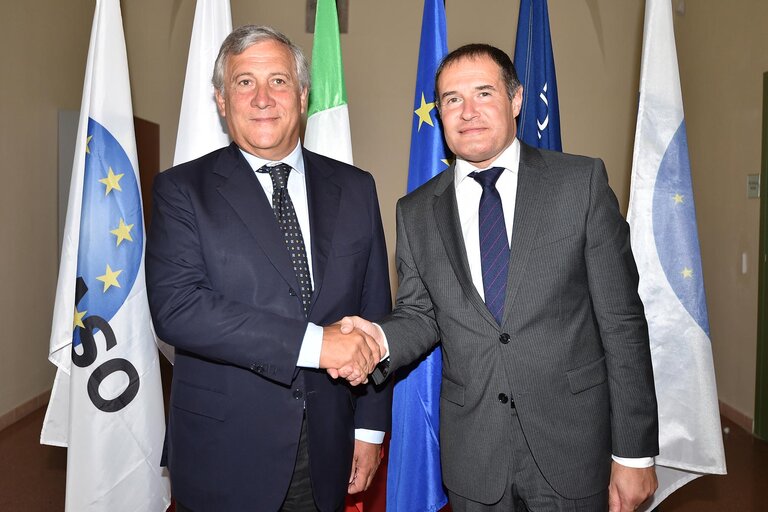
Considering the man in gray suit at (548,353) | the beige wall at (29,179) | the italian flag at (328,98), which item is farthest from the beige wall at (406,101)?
the man in gray suit at (548,353)

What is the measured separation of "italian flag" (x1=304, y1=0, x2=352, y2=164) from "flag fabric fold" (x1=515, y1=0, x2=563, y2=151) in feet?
2.64

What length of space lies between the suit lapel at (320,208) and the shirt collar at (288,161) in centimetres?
2

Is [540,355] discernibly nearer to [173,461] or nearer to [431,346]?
[431,346]

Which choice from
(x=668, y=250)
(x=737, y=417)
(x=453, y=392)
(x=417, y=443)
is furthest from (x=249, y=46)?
(x=737, y=417)

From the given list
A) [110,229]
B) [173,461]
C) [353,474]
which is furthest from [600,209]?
[110,229]

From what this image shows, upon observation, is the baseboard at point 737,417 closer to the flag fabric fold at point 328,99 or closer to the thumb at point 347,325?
the flag fabric fold at point 328,99

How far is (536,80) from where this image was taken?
9.04ft

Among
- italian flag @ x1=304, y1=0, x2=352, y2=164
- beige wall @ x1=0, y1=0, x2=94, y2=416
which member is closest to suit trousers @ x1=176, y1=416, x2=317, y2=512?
italian flag @ x1=304, y1=0, x2=352, y2=164

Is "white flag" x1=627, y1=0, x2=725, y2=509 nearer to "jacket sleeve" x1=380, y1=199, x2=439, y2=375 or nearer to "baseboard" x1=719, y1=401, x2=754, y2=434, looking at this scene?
"jacket sleeve" x1=380, y1=199, x2=439, y2=375

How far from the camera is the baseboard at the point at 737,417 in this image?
4.59 meters

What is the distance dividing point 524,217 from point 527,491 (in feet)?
2.51

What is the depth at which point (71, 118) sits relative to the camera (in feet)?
17.7

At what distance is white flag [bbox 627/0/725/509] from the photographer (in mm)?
2643

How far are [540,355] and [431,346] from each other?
461 mm
